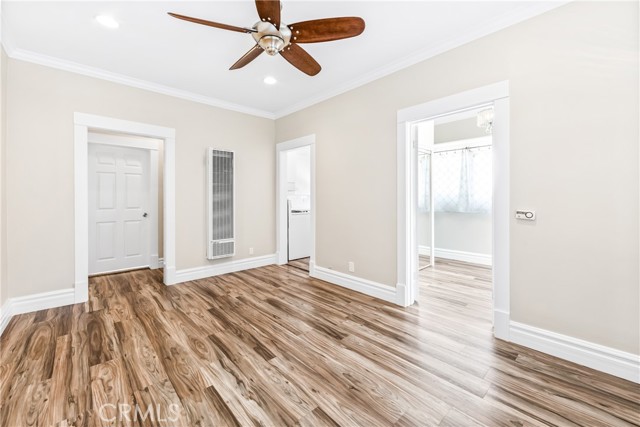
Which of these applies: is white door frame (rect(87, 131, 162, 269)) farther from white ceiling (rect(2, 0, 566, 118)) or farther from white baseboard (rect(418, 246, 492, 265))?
white baseboard (rect(418, 246, 492, 265))

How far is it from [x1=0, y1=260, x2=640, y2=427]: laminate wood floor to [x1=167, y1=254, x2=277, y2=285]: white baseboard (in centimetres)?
82

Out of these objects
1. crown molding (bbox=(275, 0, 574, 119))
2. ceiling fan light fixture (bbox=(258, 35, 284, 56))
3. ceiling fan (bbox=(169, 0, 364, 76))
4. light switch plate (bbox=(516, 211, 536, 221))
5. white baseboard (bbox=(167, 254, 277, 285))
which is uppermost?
crown molding (bbox=(275, 0, 574, 119))

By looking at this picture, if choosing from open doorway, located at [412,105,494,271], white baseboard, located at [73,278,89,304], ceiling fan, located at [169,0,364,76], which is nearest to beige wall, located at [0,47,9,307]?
white baseboard, located at [73,278,89,304]

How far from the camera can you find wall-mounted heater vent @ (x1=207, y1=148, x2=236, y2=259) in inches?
156

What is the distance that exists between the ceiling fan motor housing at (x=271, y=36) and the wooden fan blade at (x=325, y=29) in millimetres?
53

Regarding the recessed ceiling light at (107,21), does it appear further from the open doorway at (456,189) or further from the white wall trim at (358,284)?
the open doorway at (456,189)

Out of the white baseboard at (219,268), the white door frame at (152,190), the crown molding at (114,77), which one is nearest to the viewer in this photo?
the crown molding at (114,77)

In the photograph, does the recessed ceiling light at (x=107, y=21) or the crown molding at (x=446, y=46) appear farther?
the recessed ceiling light at (x=107, y=21)

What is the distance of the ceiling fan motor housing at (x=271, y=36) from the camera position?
1837mm

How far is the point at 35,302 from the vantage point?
2.81 meters

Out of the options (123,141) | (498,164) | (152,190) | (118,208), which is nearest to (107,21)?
(123,141)

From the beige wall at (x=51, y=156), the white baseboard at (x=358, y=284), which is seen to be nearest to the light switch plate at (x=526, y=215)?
the white baseboard at (x=358, y=284)

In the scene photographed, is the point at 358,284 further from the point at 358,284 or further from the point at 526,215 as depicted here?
the point at 526,215

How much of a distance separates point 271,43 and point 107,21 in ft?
4.94
